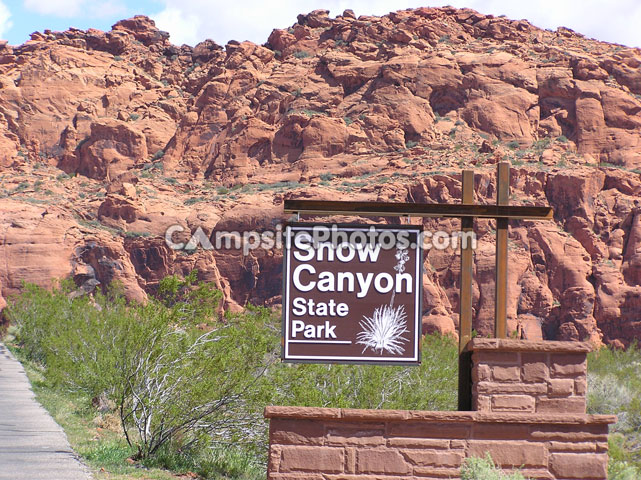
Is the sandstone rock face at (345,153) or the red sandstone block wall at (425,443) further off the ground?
the sandstone rock face at (345,153)

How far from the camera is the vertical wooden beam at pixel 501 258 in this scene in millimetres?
8734

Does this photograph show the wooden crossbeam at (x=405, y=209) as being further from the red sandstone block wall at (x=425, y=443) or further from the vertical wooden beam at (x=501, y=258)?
the red sandstone block wall at (x=425, y=443)

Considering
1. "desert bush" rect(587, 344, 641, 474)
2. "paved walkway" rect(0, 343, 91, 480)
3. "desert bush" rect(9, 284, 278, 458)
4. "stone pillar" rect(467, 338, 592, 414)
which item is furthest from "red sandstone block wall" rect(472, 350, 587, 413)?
"desert bush" rect(587, 344, 641, 474)

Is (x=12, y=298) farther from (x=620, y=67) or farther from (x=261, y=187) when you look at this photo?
(x=620, y=67)

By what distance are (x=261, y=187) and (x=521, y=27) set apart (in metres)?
28.4

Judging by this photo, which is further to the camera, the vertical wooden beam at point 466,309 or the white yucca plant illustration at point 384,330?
the vertical wooden beam at point 466,309

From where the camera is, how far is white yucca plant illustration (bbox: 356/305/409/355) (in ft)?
27.6

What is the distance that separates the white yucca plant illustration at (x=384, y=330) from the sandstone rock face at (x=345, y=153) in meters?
34.4

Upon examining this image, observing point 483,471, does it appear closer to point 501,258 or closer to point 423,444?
point 423,444

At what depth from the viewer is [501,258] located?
8789 mm

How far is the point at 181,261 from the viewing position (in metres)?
53.2

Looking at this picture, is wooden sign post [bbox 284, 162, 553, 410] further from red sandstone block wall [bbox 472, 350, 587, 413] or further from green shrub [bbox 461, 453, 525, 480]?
green shrub [bbox 461, 453, 525, 480]

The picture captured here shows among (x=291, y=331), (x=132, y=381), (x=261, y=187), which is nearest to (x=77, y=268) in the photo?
(x=261, y=187)

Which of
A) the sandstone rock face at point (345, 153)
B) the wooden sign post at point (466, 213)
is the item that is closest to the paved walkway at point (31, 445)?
the wooden sign post at point (466, 213)
